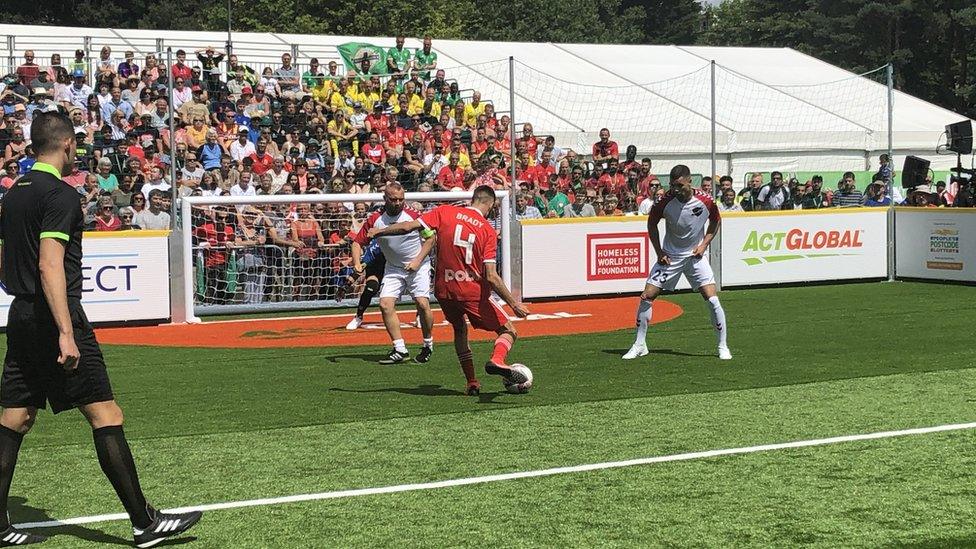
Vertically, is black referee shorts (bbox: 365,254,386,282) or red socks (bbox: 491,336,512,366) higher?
black referee shorts (bbox: 365,254,386,282)

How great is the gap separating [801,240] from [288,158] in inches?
368

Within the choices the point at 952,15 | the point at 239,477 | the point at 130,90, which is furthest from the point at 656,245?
the point at 952,15

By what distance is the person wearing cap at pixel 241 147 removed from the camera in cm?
2161

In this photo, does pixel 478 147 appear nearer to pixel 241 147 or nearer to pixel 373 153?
pixel 373 153

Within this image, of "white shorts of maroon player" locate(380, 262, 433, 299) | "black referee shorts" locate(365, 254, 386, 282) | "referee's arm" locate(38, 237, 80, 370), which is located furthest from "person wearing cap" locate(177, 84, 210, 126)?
"referee's arm" locate(38, 237, 80, 370)

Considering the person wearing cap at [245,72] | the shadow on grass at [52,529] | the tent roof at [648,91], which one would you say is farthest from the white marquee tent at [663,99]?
the shadow on grass at [52,529]

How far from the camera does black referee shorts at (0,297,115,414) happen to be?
6.41 m

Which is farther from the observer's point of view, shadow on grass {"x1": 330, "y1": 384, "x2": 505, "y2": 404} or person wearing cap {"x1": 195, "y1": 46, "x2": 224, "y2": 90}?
person wearing cap {"x1": 195, "y1": 46, "x2": 224, "y2": 90}

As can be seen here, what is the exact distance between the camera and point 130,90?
73.5 feet

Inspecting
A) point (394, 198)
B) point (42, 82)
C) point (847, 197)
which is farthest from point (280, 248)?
point (847, 197)

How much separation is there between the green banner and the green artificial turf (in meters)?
12.3

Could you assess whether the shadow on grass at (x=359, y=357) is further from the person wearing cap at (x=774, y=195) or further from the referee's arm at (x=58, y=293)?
the person wearing cap at (x=774, y=195)

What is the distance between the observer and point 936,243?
2303 centimetres

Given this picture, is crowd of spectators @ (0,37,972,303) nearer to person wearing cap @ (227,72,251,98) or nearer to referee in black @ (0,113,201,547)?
person wearing cap @ (227,72,251,98)
